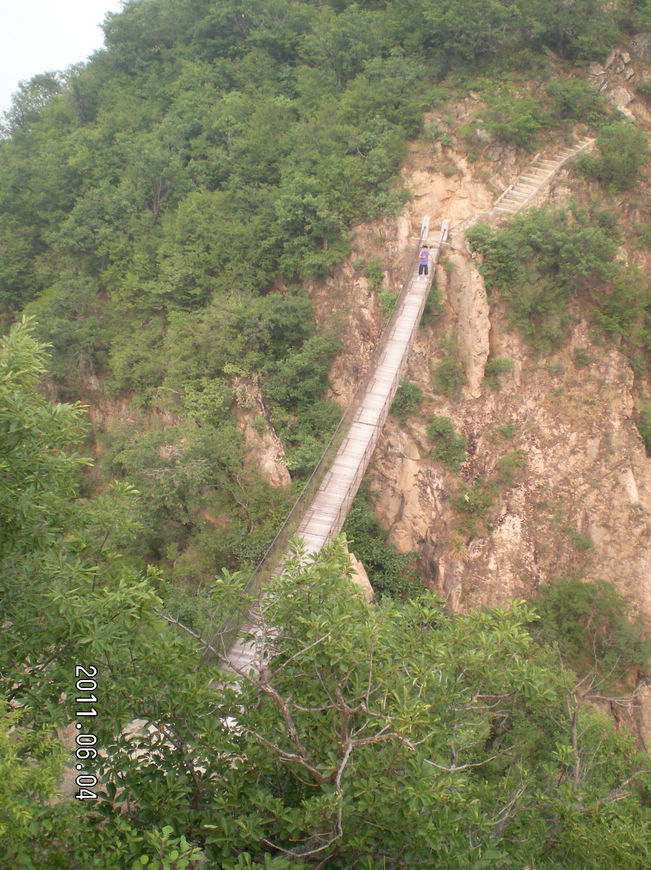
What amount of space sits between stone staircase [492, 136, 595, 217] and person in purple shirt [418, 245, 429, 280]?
3.01 metres

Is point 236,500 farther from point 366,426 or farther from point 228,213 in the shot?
point 228,213

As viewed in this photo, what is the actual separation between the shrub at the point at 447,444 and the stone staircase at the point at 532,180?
25.2 ft

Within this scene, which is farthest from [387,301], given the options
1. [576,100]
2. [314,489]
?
[576,100]

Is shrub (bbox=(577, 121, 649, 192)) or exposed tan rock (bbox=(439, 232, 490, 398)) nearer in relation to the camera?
exposed tan rock (bbox=(439, 232, 490, 398))

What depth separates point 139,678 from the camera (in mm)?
6195

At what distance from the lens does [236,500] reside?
1722 cm

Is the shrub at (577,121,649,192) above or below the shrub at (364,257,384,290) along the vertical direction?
below

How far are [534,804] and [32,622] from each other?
6.82 metres

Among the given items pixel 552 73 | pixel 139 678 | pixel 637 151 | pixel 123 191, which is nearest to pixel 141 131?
pixel 123 191

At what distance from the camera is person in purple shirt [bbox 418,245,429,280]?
18.9 m

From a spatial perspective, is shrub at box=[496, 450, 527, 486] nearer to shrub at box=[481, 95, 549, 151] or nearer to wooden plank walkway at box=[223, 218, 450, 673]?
wooden plank walkway at box=[223, 218, 450, 673]

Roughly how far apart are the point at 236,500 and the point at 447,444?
6.79 m

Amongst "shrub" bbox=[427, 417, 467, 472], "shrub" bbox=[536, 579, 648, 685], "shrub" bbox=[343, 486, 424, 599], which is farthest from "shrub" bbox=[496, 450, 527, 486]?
"shrub" bbox=[343, 486, 424, 599]

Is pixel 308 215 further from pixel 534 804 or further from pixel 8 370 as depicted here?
Answer: pixel 534 804
